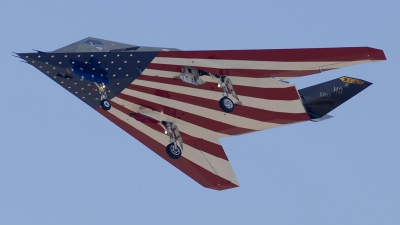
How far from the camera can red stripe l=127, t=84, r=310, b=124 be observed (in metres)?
37.6

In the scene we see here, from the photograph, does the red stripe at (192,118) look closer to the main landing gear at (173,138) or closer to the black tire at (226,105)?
the main landing gear at (173,138)

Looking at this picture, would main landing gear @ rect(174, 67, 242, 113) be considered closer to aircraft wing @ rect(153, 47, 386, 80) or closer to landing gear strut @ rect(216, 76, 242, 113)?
landing gear strut @ rect(216, 76, 242, 113)

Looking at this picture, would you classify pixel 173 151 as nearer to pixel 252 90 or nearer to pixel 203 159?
pixel 203 159

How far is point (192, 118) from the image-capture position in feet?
131

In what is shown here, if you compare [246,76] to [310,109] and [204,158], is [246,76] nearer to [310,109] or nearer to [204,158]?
[310,109]

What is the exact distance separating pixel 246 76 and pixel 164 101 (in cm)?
485

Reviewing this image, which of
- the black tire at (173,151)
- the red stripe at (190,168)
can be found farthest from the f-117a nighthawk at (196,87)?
the red stripe at (190,168)

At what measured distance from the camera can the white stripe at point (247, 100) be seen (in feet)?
121

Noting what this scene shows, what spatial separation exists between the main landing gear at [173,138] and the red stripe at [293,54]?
6.21 m

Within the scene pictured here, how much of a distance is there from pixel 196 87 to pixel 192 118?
3.52 metres

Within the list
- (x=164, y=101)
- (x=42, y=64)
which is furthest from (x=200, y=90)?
(x=42, y=64)

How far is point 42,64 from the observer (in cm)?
3456

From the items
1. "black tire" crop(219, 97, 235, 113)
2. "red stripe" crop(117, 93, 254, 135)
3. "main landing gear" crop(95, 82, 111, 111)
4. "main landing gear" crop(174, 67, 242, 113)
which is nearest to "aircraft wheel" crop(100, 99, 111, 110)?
"main landing gear" crop(95, 82, 111, 111)

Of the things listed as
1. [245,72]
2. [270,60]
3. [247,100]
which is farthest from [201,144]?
[270,60]
